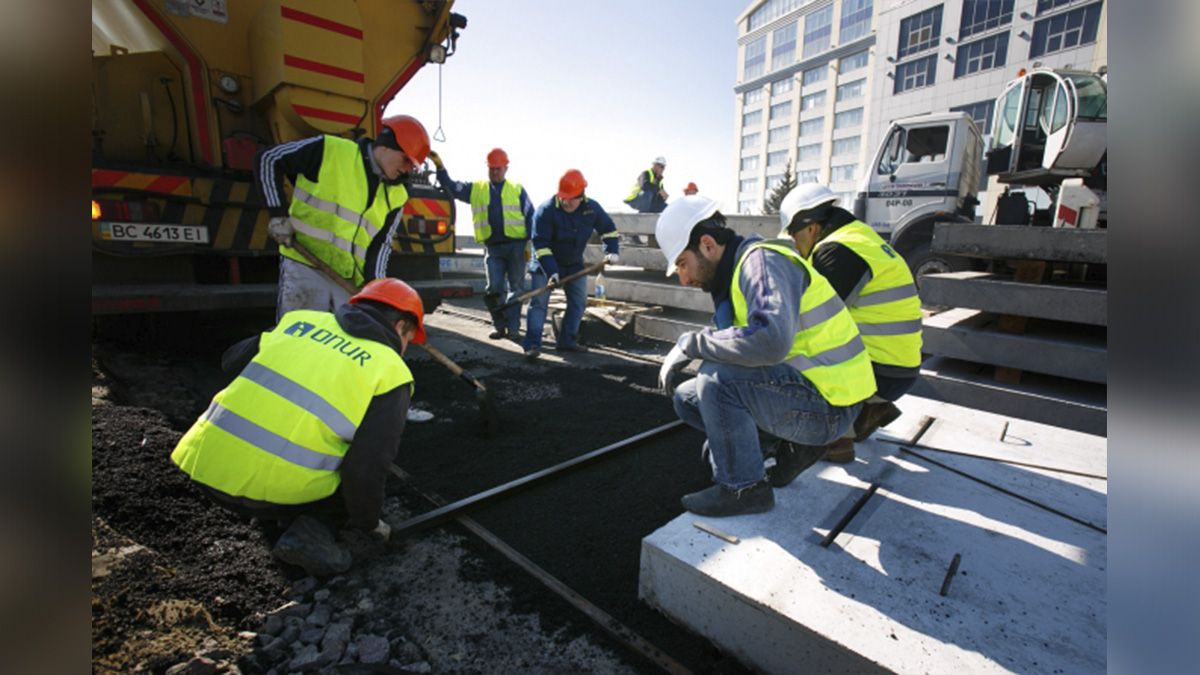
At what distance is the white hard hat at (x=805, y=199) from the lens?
Result: 3.09 meters

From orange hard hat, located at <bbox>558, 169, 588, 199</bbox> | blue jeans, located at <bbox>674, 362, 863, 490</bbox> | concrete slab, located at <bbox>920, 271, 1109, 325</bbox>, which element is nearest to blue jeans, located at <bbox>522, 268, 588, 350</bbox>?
orange hard hat, located at <bbox>558, 169, 588, 199</bbox>

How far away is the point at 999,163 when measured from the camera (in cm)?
813

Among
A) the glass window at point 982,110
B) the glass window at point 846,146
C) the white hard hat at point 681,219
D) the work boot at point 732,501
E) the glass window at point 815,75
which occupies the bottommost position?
the work boot at point 732,501

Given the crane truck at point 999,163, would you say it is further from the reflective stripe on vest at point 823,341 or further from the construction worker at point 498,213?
the reflective stripe on vest at point 823,341

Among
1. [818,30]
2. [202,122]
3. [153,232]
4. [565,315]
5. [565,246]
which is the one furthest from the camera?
[818,30]

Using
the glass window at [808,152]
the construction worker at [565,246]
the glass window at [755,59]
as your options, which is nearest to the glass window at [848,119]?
the glass window at [808,152]

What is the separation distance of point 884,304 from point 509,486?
213 cm

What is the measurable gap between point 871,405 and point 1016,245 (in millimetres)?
2343

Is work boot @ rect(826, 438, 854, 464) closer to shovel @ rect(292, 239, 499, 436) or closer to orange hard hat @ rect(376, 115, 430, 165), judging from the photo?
shovel @ rect(292, 239, 499, 436)

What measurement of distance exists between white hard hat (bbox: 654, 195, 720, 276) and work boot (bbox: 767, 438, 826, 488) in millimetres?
1068

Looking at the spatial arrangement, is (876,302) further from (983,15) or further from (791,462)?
(983,15)

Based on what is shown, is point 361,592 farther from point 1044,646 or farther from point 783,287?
point 1044,646

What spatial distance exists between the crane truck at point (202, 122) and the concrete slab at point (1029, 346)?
536 centimetres

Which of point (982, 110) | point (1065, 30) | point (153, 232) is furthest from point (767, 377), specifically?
point (982, 110)
